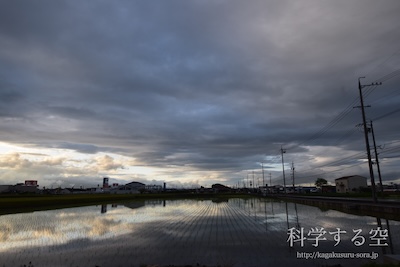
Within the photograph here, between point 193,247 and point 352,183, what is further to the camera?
point 352,183

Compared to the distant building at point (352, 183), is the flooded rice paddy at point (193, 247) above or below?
below

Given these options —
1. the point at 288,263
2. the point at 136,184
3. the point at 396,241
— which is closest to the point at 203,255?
the point at 288,263

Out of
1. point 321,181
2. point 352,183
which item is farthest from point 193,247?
point 321,181

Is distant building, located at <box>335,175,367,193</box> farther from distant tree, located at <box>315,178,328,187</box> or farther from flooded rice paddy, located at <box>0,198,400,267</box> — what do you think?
flooded rice paddy, located at <box>0,198,400,267</box>

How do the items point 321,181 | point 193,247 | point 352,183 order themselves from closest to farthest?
point 193,247
point 352,183
point 321,181

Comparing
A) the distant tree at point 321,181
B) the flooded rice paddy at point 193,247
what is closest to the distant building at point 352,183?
the distant tree at point 321,181

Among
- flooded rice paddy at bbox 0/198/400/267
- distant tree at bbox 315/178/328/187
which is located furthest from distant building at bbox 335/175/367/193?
flooded rice paddy at bbox 0/198/400/267

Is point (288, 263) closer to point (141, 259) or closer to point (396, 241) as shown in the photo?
point (141, 259)

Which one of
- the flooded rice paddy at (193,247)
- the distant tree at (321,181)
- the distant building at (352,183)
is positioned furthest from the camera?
the distant tree at (321,181)

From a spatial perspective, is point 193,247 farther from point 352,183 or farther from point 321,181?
point 321,181

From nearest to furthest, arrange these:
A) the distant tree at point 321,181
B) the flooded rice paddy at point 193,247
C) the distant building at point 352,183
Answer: the flooded rice paddy at point 193,247 < the distant building at point 352,183 < the distant tree at point 321,181

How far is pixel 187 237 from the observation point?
18031 mm

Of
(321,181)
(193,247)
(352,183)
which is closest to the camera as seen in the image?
(193,247)

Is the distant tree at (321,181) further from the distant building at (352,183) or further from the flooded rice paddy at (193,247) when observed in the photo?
the flooded rice paddy at (193,247)
